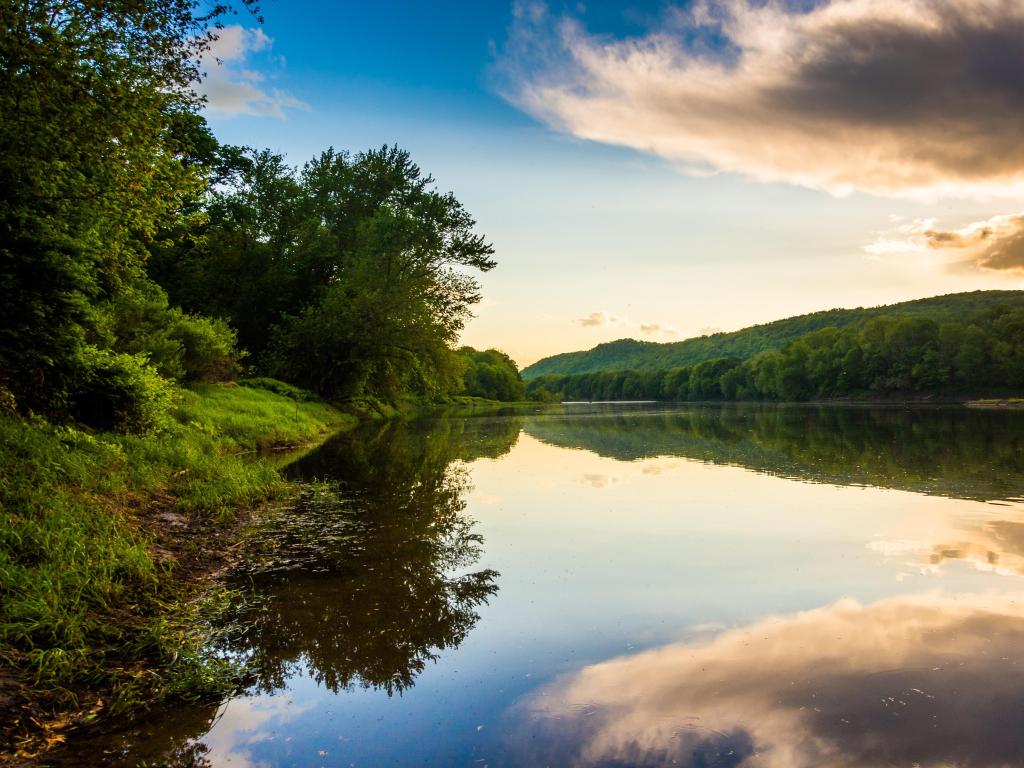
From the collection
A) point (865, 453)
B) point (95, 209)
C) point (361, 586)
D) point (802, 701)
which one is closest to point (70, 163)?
point (95, 209)

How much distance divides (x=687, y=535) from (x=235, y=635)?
752 centimetres

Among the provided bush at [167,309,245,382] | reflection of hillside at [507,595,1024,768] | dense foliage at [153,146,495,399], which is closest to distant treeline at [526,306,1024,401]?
dense foliage at [153,146,495,399]

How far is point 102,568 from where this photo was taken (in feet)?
21.9

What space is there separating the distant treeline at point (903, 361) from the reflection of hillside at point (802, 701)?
113 m

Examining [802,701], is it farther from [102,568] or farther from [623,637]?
[102,568]

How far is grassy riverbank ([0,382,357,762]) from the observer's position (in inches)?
192

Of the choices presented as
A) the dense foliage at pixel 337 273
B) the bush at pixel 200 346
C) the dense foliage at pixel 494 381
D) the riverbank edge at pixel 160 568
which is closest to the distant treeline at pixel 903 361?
the dense foliage at pixel 494 381

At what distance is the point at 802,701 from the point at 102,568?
705cm

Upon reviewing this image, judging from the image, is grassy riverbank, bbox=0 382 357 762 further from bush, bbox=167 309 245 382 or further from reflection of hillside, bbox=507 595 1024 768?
bush, bbox=167 309 245 382

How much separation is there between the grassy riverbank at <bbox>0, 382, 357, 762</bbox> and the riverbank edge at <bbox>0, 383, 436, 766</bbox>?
16 mm

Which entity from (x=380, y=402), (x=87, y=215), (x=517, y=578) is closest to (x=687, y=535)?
(x=517, y=578)

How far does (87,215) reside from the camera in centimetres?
1126

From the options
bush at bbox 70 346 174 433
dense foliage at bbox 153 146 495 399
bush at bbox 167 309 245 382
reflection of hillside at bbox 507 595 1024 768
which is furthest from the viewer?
dense foliage at bbox 153 146 495 399

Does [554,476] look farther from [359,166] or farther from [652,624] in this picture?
[359,166]
